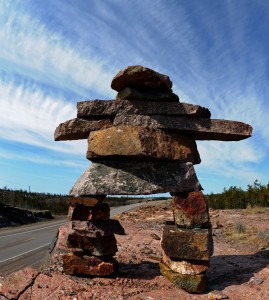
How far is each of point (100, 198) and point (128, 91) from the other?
2.08m

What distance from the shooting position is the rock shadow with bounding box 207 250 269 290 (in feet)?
22.4

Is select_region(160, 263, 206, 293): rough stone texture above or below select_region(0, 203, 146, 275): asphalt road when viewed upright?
above

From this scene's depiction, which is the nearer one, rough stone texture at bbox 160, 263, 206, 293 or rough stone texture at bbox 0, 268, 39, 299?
rough stone texture at bbox 0, 268, 39, 299

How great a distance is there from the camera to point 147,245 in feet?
34.3

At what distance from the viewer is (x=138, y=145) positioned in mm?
6688

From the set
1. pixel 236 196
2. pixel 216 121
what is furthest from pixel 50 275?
pixel 236 196

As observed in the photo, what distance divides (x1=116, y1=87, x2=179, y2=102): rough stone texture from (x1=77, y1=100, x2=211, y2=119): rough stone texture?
0.08 metres

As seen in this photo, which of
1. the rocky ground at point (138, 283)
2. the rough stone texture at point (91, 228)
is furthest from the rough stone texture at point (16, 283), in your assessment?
the rough stone texture at point (91, 228)

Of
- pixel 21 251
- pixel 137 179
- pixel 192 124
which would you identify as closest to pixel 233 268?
pixel 137 179

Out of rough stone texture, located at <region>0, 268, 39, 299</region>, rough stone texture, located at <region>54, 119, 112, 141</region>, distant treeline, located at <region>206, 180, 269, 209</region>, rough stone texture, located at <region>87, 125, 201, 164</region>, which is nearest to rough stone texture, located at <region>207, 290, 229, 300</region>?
rough stone texture, located at <region>87, 125, 201, 164</region>

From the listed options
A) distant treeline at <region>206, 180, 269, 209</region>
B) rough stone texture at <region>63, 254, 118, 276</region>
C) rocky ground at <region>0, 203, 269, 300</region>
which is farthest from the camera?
distant treeline at <region>206, 180, 269, 209</region>

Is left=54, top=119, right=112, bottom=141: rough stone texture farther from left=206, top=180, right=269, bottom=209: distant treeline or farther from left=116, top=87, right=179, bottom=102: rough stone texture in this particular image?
left=206, top=180, right=269, bottom=209: distant treeline

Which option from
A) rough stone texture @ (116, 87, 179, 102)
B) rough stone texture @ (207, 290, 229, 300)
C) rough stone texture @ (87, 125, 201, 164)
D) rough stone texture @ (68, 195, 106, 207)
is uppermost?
rough stone texture @ (116, 87, 179, 102)

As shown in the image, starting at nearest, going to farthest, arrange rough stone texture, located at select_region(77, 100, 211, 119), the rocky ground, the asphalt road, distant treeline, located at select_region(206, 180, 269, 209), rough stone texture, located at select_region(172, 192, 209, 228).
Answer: the rocky ground, rough stone texture, located at select_region(172, 192, 209, 228), rough stone texture, located at select_region(77, 100, 211, 119), the asphalt road, distant treeline, located at select_region(206, 180, 269, 209)
